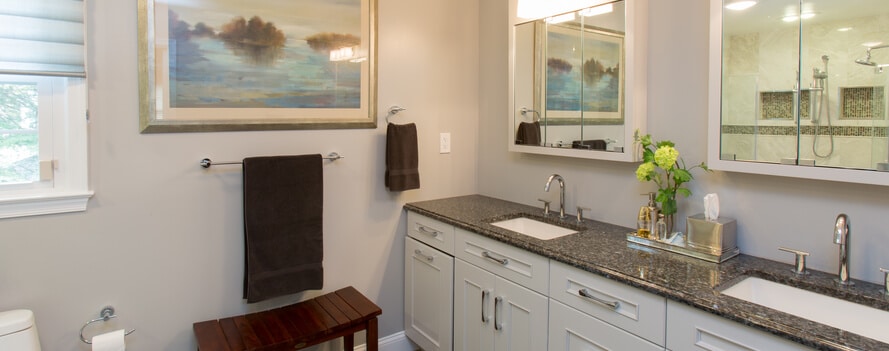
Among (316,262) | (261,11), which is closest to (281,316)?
(316,262)

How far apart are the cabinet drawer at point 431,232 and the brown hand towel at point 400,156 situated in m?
0.18

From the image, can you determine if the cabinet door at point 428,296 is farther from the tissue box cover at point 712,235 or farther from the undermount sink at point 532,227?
the tissue box cover at point 712,235

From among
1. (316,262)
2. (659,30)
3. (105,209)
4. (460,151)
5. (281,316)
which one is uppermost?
(659,30)

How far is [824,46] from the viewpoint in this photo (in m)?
1.53

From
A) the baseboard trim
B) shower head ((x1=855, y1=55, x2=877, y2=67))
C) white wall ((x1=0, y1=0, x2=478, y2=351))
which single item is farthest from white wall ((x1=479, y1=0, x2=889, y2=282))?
the baseboard trim

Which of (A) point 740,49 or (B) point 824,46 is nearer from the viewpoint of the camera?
(B) point 824,46

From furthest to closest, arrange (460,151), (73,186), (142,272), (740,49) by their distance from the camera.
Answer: (460,151) → (142,272) → (73,186) → (740,49)

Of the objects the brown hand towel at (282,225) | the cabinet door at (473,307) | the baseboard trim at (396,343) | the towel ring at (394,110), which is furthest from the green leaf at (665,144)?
the baseboard trim at (396,343)

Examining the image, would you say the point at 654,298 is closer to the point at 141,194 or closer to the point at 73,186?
the point at 141,194

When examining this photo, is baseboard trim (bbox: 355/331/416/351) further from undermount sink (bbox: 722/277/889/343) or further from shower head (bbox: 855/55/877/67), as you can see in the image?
shower head (bbox: 855/55/877/67)

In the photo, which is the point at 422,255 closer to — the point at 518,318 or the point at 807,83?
the point at 518,318

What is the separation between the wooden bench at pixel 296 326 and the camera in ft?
6.45

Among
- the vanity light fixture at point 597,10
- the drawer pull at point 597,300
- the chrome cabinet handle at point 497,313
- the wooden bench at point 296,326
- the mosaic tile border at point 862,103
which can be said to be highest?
the vanity light fixture at point 597,10

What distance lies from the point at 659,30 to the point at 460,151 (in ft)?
4.07
